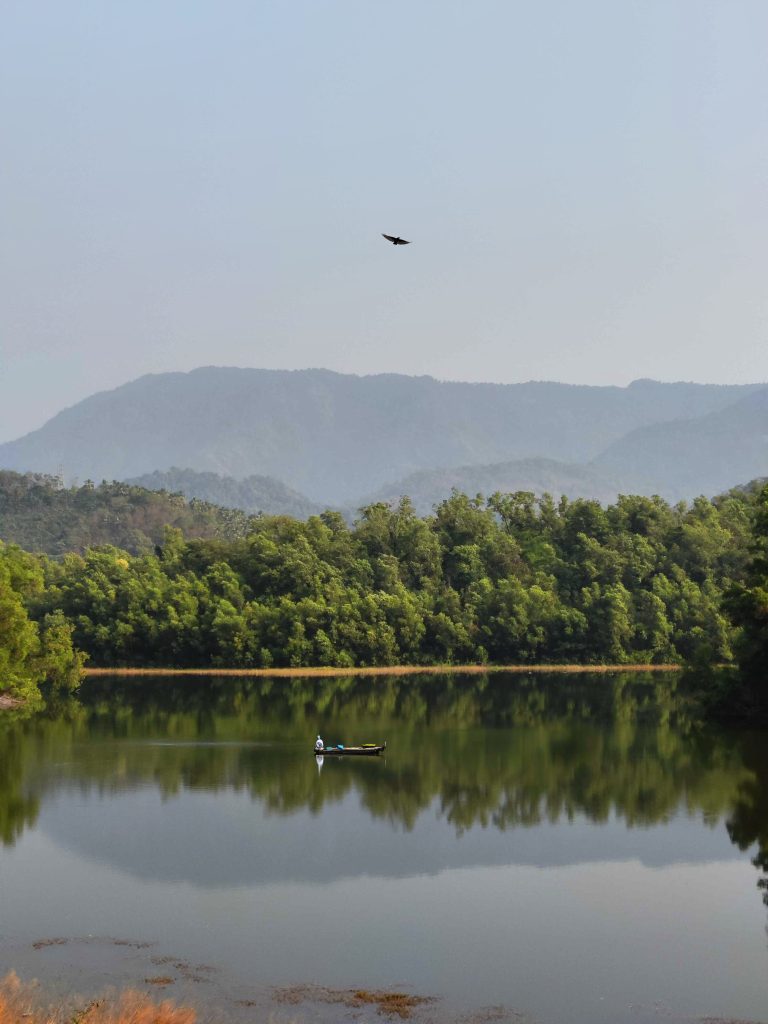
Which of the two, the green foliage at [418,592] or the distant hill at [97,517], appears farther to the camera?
the distant hill at [97,517]

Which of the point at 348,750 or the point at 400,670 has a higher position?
the point at 400,670

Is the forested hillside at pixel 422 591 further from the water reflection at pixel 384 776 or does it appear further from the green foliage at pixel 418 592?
the water reflection at pixel 384 776

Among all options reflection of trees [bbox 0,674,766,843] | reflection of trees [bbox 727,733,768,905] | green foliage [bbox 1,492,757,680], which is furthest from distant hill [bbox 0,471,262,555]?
reflection of trees [bbox 727,733,768,905]

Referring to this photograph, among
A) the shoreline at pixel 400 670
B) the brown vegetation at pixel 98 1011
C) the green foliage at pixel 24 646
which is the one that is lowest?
the brown vegetation at pixel 98 1011

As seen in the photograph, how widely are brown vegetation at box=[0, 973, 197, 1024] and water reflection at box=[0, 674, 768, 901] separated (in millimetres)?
8513

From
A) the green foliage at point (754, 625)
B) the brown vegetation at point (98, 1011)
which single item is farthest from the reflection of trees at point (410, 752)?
the brown vegetation at point (98, 1011)

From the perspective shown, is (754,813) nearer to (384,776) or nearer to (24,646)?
(384,776)

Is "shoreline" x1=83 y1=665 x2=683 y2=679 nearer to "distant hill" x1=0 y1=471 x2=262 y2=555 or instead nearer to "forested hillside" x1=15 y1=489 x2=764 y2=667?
"forested hillside" x1=15 y1=489 x2=764 y2=667

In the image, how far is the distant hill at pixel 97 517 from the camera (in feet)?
461

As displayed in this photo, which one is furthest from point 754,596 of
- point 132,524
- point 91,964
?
point 132,524

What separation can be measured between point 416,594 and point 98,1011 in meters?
63.4

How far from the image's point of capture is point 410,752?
139ft

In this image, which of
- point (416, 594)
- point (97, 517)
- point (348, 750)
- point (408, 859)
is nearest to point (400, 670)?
point (416, 594)

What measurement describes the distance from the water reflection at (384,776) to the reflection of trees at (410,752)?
0.32ft
